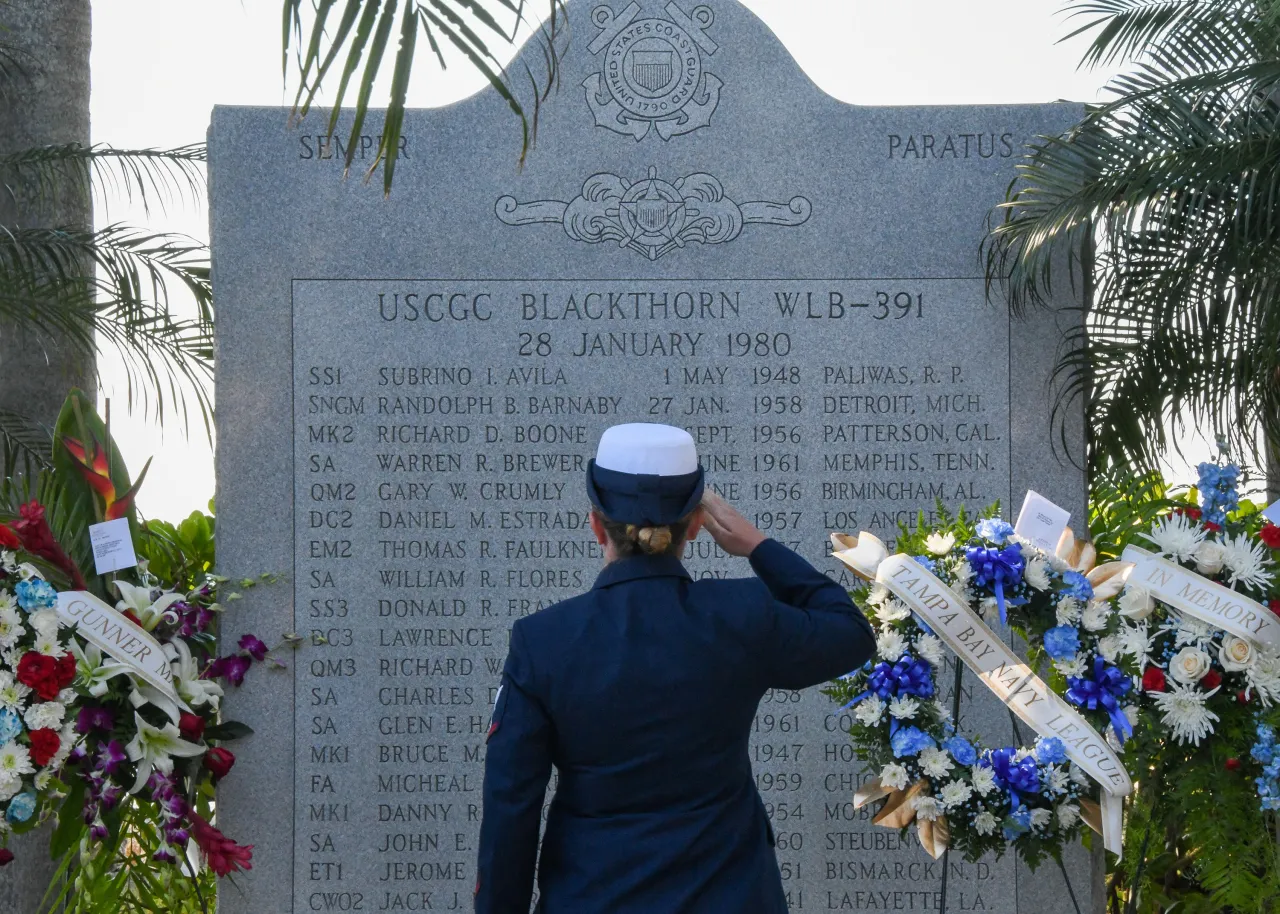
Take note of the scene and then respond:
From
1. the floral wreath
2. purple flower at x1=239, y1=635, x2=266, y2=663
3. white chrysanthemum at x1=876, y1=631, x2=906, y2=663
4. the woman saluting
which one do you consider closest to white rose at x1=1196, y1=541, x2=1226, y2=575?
the floral wreath

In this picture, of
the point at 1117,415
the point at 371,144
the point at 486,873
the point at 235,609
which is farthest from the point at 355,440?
the point at 1117,415

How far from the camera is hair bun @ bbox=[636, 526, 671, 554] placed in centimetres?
284

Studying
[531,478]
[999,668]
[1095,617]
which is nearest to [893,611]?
[999,668]

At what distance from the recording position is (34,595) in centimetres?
412

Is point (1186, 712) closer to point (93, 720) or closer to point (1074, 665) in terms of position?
point (1074, 665)

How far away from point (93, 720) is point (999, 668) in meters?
3.02

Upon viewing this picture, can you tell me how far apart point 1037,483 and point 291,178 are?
10.2 feet

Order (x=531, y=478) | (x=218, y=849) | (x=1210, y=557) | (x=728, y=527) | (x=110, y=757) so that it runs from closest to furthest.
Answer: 1. (x=728, y=527)
2. (x=1210, y=557)
3. (x=110, y=757)
4. (x=218, y=849)
5. (x=531, y=478)

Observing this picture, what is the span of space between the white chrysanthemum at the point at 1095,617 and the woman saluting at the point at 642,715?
148 cm

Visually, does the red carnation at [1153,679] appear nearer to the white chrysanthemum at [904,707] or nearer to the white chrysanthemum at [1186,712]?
the white chrysanthemum at [1186,712]

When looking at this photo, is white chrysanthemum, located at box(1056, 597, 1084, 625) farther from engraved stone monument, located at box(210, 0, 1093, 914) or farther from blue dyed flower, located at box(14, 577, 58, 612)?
blue dyed flower, located at box(14, 577, 58, 612)

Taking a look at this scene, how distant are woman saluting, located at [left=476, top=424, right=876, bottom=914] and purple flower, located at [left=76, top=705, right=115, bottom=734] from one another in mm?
2145

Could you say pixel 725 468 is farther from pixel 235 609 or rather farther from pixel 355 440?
pixel 235 609

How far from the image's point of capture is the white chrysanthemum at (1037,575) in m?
4.09
